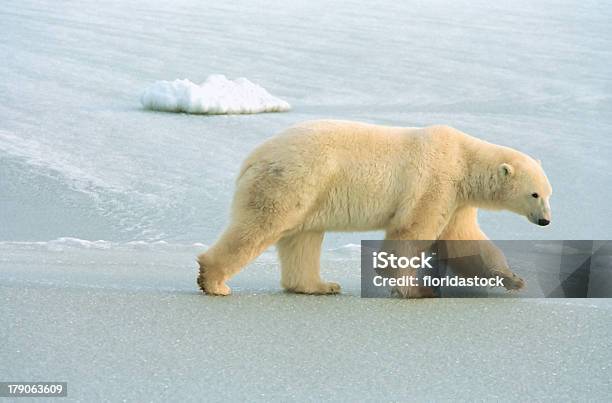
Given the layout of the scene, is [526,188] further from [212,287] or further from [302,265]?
[212,287]

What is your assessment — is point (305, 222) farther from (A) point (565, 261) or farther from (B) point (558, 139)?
(B) point (558, 139)

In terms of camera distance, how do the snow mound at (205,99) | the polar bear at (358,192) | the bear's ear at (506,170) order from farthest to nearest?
the snow mound at (205,99), the bear's ear at (506,170), the polar bear at (358,192)

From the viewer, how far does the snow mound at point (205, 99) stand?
9.70 m

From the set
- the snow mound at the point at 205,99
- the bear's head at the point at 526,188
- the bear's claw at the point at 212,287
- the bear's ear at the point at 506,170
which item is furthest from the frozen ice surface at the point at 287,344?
the snow mound at the point at 205,99

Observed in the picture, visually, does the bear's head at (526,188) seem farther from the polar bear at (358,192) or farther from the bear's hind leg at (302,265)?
the bear's hind leg at (302,265)

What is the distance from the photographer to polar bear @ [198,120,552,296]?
14.3 ft

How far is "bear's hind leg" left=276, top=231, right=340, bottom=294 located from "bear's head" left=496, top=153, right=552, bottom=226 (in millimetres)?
933

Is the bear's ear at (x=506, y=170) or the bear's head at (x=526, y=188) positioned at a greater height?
the bear's ear at (x=506, y=170)

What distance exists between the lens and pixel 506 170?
4.70 meters

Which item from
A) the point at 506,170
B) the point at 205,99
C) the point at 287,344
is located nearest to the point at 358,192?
the point at 506,170

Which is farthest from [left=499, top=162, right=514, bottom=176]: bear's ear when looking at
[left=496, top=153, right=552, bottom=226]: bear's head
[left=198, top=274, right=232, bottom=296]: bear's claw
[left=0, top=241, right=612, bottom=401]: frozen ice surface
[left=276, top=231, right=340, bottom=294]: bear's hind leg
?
[left=198, top=274, right=232, bottom=296]: bear's claw

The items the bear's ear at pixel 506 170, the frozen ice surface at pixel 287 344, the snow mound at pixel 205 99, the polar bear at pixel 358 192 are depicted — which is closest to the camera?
the frozen ice surface at pixel 287 344

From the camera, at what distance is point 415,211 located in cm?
455

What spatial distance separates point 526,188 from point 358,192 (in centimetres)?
84
